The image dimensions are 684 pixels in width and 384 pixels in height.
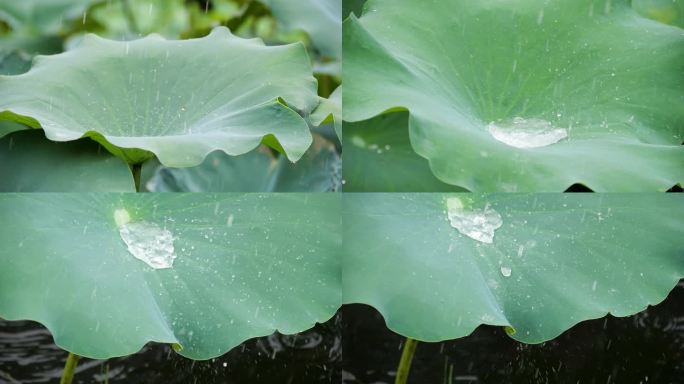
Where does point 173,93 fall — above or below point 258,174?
above

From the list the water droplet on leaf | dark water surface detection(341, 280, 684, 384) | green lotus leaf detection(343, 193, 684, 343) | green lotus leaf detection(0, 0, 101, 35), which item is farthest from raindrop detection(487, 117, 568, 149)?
green lotus leaf detection(0, 0, 101, 35)

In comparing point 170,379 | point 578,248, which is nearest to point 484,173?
point 578,248

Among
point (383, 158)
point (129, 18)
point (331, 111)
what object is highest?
point (129, 18)

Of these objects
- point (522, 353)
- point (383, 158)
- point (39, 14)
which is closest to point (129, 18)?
point (39, 14)

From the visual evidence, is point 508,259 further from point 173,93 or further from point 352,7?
point 173,93

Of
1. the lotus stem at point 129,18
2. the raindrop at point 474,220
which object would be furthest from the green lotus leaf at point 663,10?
the lotus stem at point 129,18

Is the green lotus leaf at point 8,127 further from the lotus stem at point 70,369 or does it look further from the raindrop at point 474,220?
the raindrop at point 474,220
